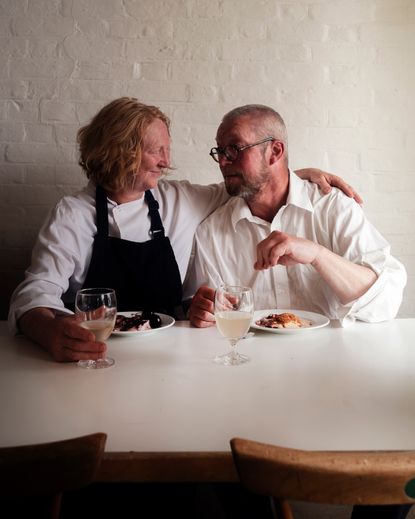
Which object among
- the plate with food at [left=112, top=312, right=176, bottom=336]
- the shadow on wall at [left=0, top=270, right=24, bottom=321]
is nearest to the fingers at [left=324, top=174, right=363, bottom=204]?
the plate with food at [left=112, top=312, right=176, bottom=336]

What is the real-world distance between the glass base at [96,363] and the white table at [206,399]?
0.02 meters

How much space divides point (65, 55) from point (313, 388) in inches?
70.6

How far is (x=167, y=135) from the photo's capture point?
1.88 metres

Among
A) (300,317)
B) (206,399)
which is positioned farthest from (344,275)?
(206,399)

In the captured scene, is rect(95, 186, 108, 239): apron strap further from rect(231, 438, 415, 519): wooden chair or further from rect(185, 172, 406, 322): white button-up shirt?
rect(231, 438, 415, 519): wooden chair

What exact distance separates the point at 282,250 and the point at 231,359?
37cm

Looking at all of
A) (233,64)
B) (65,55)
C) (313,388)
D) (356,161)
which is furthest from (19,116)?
(313,388)

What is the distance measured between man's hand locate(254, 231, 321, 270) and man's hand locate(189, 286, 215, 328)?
18 cm

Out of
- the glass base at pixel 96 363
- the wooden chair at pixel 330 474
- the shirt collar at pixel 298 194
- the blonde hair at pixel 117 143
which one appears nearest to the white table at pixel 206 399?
the glass base at pixel 96 363

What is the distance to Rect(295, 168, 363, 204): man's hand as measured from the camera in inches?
69.3

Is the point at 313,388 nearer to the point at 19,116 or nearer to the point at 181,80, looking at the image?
the point at 181,80

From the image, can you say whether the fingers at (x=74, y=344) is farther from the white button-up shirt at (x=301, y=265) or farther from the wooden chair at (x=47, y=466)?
the white button-up shirt at (x=301, y=265)

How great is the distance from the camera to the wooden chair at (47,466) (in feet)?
2.02

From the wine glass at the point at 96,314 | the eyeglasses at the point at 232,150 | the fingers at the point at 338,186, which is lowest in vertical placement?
the wine glass at the point at 96,314
